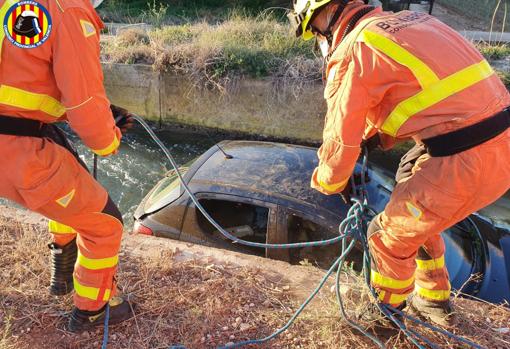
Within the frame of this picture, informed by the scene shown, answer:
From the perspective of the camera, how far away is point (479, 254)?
12.4 feet

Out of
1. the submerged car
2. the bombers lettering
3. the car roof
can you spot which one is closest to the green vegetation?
the submerged car

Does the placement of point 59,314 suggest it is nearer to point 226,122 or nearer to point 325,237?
point 325,237

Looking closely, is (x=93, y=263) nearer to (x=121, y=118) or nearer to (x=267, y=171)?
(x=121, y=118)

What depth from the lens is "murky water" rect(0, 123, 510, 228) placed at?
639 cm

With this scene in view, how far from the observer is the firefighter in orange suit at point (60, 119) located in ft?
6.46

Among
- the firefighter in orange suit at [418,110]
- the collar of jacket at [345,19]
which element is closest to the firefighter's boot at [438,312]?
the firefighter in orange suit at [418,110]

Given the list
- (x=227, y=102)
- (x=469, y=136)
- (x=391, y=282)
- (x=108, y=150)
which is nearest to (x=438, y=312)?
(x=391, y=282)

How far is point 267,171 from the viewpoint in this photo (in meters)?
3.99

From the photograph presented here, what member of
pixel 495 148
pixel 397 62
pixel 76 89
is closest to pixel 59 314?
pixel 76 89

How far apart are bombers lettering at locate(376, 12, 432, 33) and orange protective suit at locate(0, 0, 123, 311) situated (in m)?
1.40

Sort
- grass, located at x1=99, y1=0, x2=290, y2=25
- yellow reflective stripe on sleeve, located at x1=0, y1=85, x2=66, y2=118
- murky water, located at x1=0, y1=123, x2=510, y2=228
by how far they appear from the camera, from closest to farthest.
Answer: yellow reflective stripe on sleeve, located at x1=0, y1=85, x2=66, y2=118, murky water, located at x1=0, y1=123, x2=510, y2=228, grass, located at x1=99, y1=0, x2=290, y2=25

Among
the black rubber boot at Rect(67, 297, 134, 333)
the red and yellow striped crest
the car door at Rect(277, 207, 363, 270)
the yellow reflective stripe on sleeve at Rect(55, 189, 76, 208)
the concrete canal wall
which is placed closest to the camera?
the red and yellow striped crest

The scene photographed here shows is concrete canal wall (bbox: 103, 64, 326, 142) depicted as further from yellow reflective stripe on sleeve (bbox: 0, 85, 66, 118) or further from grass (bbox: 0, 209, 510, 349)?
yellow reflective stripe on sleeve (bbox: 0, 85, 66, 118)

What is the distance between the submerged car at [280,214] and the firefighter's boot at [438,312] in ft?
2.23
